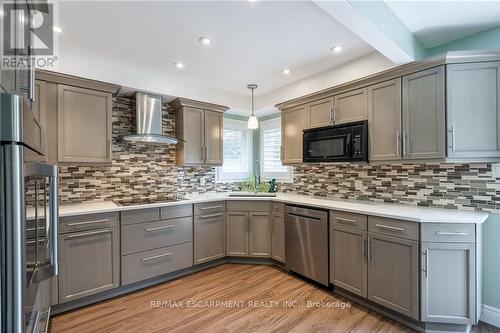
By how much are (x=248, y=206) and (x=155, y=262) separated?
1325 millimetres

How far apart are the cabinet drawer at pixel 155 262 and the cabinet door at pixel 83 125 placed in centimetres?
114

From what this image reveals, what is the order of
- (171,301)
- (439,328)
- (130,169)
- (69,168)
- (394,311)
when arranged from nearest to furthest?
(439,328) < (394,311) < (171,301) < (69,168) < (130,169)

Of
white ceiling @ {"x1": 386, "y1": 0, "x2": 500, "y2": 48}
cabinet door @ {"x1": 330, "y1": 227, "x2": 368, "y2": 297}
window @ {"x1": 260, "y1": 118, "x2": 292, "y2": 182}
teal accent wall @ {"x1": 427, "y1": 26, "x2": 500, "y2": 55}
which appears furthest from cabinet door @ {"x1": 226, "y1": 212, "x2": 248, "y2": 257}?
teal accent wall @ {"x1": 427, "y1": 26, "x2": 500, "y2": 55}

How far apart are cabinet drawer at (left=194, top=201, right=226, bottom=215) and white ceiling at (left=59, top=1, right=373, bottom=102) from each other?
1703 millimetres

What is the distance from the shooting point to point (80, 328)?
208 cm

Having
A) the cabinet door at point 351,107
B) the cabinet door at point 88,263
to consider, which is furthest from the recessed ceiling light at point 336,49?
the cabinet door at point 88,263

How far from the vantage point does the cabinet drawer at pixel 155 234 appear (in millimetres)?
2648

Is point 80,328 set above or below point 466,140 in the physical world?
below

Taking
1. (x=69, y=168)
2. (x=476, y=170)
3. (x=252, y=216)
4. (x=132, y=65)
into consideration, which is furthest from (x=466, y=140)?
(x=69, y=168)

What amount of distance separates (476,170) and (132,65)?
3685 millimetres

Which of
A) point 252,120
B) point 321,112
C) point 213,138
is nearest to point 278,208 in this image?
point 252,120

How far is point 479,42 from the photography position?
221cm

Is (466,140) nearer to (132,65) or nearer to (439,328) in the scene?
(439,328)

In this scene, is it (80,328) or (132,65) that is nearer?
(80,328)
